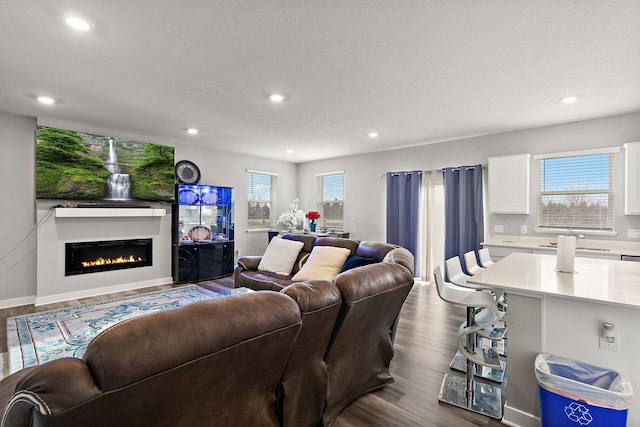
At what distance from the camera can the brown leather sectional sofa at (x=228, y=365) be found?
85 centimetres

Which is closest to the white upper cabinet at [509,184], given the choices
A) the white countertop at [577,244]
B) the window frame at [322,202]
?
the white countertop at [577,244]

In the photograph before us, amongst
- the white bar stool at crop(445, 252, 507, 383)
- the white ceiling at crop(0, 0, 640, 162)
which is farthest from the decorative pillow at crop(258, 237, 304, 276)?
the white bar stool at crop(445, 252, 507, 383)

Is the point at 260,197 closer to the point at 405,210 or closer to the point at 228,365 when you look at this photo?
the point at 405,210

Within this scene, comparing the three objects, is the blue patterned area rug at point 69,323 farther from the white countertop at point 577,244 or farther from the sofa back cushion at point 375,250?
the white countertop at point 577,244

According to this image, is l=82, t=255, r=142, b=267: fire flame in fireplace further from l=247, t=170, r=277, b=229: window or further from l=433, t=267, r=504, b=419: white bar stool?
l=433, t=267, r=504, b=419: white bar stool

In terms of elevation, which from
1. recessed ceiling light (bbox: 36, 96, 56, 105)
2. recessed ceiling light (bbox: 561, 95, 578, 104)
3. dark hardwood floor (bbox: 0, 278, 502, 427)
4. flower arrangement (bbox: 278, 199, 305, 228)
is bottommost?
dark hardwood floor (bbox: 0, 278, 502, 427)

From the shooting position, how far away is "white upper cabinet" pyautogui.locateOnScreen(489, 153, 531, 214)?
4.58 m

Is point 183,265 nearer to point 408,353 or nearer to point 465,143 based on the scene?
point 408,353

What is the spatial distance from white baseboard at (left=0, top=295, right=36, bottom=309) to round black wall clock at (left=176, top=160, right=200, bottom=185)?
276 cm

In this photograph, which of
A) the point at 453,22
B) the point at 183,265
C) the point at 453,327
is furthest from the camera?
the point at 183,265

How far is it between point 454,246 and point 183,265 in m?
4.83

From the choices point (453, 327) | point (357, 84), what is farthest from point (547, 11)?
point (453, 327)

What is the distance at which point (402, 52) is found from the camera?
8.32 ft

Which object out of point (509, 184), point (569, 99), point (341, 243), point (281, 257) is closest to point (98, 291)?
point (281, 257)
